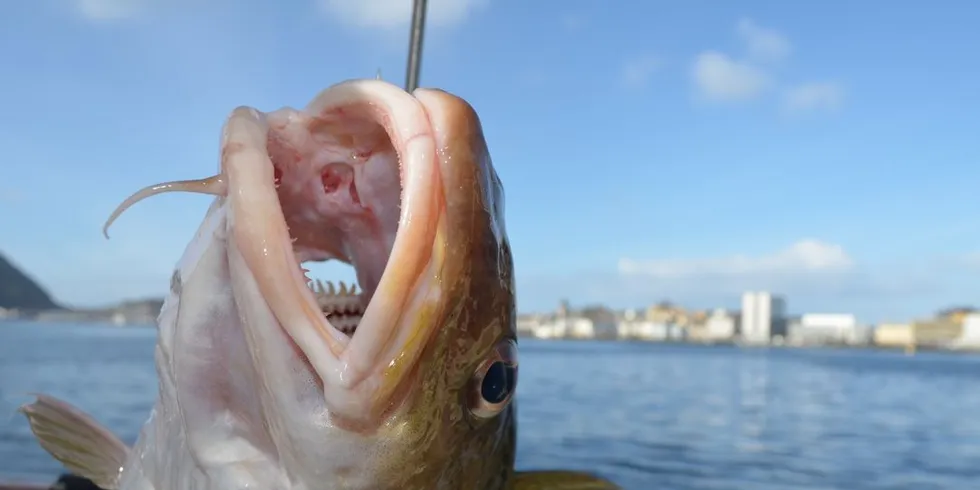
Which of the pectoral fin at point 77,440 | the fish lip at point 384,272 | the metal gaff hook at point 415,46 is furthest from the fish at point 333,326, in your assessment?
the metal gaff hook at point 415,46

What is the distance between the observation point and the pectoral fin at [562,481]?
5.86 feet

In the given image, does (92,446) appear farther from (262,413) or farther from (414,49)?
(414,49)

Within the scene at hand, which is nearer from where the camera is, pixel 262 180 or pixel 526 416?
pixel 262 180

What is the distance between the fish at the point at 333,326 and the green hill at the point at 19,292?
120 meters

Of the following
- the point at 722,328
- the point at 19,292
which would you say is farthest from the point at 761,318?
the point at 19,292

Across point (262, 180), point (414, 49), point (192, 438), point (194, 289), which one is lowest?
point (192, 438)

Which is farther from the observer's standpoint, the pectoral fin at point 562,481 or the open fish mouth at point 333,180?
the pectoral fin at point 562,481

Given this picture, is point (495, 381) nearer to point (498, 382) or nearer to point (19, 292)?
point (498, 382)

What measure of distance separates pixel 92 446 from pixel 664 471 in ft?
32.6

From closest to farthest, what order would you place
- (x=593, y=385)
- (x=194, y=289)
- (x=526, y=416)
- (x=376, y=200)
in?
1. (x=194, y=289)
2. (x=376, y=200)
3. (x=526, y=416)
4. (x=593, y=385)

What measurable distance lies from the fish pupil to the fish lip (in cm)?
24

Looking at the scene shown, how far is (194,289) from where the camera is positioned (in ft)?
4.25

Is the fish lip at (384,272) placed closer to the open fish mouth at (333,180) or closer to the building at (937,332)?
the open fish mouth at (333,180)

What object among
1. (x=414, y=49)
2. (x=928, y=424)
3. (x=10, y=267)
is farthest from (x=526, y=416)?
(x=10, y=267)
